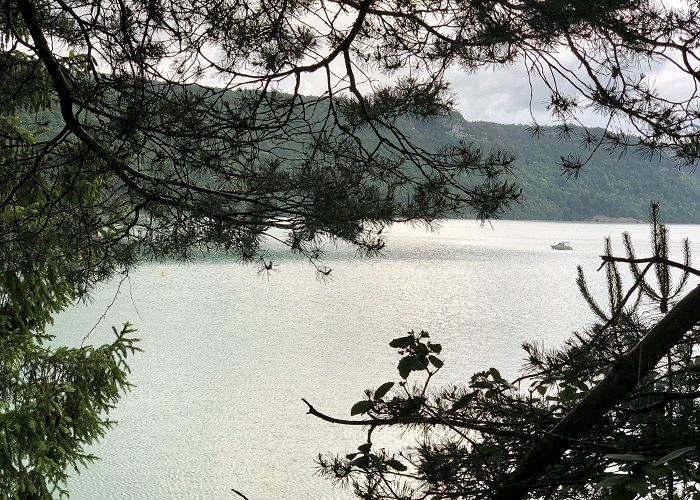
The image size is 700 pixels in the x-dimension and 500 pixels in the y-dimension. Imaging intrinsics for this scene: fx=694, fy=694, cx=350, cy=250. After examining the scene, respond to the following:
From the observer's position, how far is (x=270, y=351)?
10625mm

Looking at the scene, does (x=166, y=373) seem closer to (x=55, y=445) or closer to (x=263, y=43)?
(x=55, y=445)

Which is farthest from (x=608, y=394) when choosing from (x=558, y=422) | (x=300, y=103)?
(x=300, y=103)

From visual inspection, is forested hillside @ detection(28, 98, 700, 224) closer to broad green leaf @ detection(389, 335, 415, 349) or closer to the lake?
the lake

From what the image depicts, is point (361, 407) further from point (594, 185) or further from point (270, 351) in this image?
point (594, 185)

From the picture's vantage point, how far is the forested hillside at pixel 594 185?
24125 millimetres

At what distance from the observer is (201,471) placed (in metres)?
6.76

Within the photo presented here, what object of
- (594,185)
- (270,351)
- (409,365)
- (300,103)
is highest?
(594,185)

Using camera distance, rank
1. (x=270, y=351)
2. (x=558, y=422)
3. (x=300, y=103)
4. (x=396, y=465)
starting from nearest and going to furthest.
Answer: (x=396, y=465) < (x=558, y=422) < (x=300, y=103) < (x=270, y=351)

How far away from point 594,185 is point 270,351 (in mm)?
21293

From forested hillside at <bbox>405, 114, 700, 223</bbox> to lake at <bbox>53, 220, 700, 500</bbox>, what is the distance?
5454 mm

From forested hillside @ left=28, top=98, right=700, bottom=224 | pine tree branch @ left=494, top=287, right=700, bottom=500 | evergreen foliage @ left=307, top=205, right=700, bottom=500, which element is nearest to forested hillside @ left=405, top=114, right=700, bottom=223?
forested hillside @ left=28, top=98, right=700, bottom=224

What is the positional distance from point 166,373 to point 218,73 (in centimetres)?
807

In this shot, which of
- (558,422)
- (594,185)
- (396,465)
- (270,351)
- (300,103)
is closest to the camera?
(396,465)

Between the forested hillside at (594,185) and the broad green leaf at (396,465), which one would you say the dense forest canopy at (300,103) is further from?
the forested hillside at (594,185)
